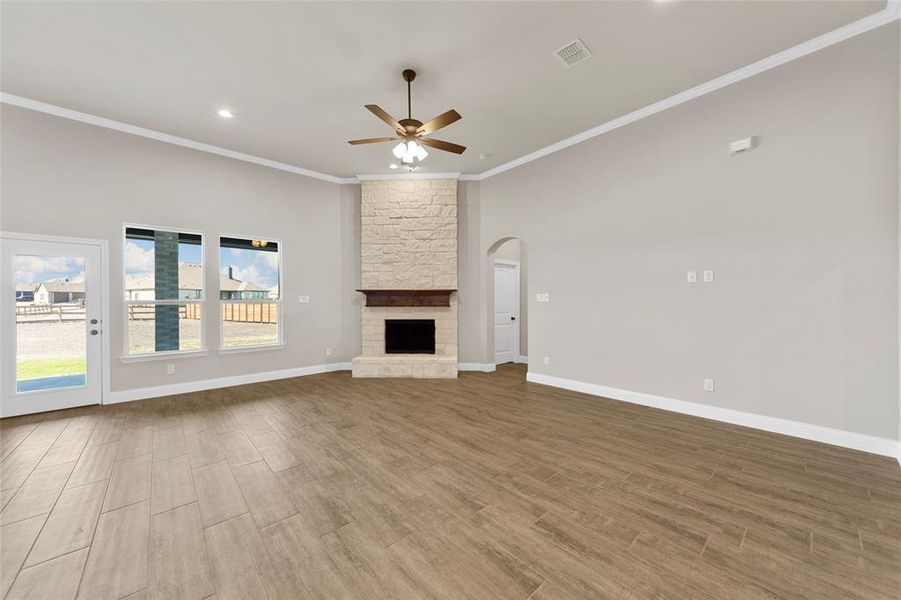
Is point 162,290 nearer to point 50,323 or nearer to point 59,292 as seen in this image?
point 59,292

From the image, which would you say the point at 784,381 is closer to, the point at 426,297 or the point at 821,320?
the point at 821,320

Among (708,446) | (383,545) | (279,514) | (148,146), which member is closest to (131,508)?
(279,514)

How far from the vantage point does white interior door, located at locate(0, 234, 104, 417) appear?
3.77 m

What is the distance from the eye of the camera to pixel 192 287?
496 cm

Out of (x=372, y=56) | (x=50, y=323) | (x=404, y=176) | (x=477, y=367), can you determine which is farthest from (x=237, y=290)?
(x=477, y=367)

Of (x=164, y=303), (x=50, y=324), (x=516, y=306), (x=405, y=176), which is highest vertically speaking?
(x=405, y=176)

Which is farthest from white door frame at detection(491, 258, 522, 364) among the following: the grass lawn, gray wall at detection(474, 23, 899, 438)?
the grass lawn

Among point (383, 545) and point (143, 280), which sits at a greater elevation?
point (143, 280)

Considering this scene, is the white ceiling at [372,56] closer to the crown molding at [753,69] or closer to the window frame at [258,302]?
the crown molding at [753,69]

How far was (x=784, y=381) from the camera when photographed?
3209 mm

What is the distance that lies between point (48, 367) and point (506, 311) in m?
6.62

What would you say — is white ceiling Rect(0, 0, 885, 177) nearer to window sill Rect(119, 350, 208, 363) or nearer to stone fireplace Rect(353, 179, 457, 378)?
stone fireplace Rect(353, 179, 457, 378)

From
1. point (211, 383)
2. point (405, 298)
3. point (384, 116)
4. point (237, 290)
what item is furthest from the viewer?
point (405, 298)

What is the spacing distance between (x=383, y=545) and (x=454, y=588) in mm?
456
